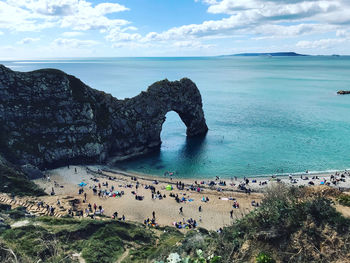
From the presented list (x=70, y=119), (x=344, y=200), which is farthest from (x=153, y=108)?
(x=344, y=200)

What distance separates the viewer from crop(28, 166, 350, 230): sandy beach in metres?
41.9

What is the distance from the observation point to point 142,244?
2966 cm

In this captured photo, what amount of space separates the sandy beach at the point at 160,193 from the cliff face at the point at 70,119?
5.24 m

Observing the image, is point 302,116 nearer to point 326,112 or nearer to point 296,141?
point 326,112

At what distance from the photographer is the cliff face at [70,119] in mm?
58344

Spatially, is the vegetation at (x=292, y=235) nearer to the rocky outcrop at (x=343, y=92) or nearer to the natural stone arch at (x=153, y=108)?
the natural stone arch at (x=153, y=108)

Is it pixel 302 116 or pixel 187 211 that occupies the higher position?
pixel 302 116

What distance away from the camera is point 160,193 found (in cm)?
4934

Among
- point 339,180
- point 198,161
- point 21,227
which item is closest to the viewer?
A: point 21,227

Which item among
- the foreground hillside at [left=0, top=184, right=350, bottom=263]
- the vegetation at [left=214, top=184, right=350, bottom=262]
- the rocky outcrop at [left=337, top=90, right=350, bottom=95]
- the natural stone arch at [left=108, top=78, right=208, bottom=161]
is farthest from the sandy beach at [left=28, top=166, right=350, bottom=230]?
the rocky outcrop at [left=337, top=90, right=350, bottom=95]

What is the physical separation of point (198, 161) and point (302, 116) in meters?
54.0

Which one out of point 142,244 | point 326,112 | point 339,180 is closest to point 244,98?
point 326,112

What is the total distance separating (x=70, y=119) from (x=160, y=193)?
1130 inches

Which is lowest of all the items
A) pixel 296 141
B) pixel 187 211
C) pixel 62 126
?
pixel 187 211
